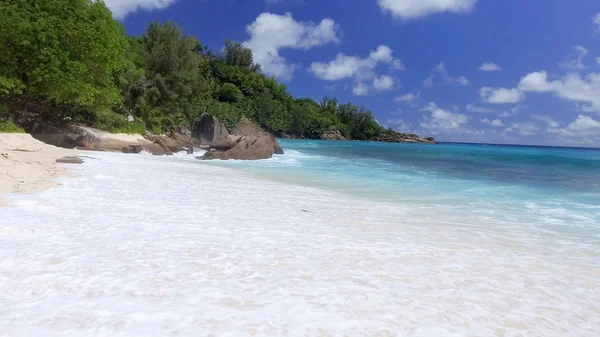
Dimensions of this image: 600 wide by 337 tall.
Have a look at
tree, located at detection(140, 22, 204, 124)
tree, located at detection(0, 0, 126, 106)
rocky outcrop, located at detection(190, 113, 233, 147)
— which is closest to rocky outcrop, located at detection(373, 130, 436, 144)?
tree, located at detection(140, 22, 204, 124)

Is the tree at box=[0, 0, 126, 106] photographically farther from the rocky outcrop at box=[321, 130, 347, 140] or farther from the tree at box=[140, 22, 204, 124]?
the rocky outcrop at box=[321, 130, 347, 140]

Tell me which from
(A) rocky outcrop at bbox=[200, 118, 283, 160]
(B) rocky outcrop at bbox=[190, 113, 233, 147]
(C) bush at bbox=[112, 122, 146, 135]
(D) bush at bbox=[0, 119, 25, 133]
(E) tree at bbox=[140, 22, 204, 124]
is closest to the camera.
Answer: (D) bush at bbox=[0, 119, 25, 133]

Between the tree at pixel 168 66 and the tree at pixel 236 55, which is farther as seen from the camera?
the tree at pixel 236 55

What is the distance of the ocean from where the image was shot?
10.4 ft

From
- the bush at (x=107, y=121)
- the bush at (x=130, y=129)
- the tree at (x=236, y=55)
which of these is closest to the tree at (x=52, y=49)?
the bush at (x=107, y=121)

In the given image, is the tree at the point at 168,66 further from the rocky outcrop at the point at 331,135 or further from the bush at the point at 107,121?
the rocky outcrop at the point at 331,135

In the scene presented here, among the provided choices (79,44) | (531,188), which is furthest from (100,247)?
(79,44)

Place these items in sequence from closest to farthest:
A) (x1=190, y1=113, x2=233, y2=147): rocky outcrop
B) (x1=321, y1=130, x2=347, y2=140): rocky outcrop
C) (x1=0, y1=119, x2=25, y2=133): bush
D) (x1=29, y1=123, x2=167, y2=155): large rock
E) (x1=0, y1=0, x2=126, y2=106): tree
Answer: (x1=0, y1=119, x2=25, y2=133): bush
(x1=0, y1=0, x2=126, y2=106): tree
(x1=29, y1=123, x2=167, y2=155): large rock
(x1=190, y1=113, x2=233, y2=147): rocky outcrop
(x1=321, y1=130, x2=347, y2=140): rocky outcrop

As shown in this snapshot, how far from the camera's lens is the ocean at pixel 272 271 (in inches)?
124

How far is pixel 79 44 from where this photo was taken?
800 inches

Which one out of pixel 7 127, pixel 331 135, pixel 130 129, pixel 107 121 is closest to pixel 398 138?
pixel 331 135

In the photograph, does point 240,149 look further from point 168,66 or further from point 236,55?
point 236,55

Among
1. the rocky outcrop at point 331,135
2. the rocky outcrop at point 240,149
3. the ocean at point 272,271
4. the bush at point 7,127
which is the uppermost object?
the rocky outcrop at point 331,135

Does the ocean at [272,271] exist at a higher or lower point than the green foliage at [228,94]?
lower
